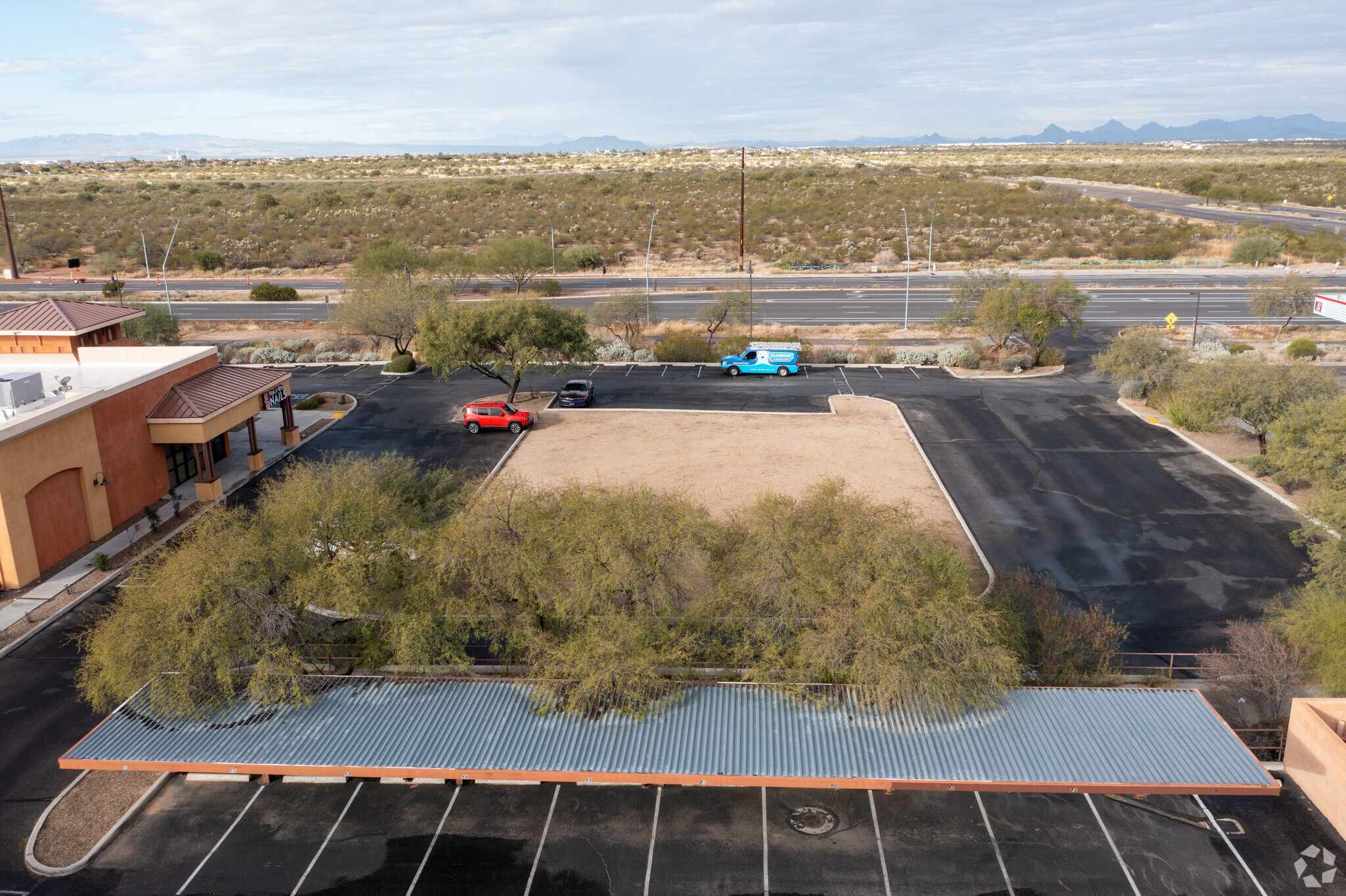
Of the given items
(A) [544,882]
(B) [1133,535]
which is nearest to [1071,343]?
(B) [1133,535]

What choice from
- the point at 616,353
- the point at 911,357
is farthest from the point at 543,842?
the point at 911,357

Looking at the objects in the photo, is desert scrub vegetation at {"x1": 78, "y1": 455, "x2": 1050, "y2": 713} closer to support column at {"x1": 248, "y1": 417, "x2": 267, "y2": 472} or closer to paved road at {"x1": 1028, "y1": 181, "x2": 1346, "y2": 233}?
support column at {"x1": 248, "y1": 417, "x2": 267, "y2": 472}

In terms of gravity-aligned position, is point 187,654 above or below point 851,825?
above

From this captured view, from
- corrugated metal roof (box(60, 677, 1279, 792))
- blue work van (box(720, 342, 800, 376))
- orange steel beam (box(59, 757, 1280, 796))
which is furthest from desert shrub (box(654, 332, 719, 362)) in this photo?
orange steel beam (box(59, 757, 1280, 796))

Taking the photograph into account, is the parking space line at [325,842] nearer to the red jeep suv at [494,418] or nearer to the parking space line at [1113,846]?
the parking space line at [1113,846]

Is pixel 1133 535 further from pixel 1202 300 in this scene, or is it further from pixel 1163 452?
pixel 1202 300

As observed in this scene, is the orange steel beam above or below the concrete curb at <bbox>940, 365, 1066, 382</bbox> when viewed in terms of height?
below

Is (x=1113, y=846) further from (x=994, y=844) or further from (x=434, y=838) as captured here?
(x=434, y=838)

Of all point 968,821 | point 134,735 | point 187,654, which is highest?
point 187,654
